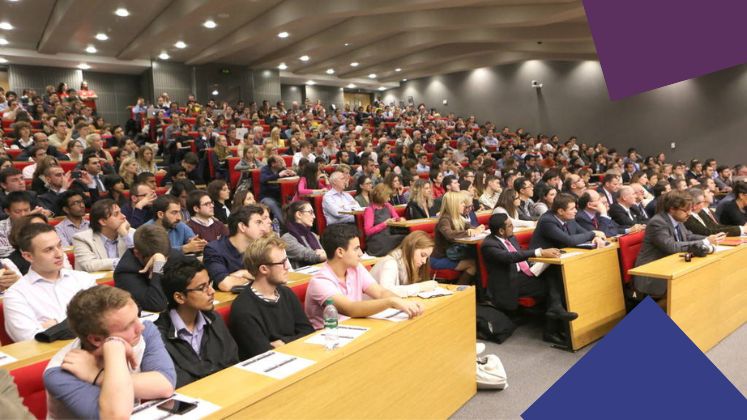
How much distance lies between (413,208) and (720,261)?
3.22m

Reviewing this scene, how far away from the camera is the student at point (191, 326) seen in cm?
226

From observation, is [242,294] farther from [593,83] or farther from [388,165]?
[593,83]

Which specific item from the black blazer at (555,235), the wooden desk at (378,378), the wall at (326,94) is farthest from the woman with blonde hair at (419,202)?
the wall at (326,94)

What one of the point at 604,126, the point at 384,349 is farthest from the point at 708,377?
the point at 604,126

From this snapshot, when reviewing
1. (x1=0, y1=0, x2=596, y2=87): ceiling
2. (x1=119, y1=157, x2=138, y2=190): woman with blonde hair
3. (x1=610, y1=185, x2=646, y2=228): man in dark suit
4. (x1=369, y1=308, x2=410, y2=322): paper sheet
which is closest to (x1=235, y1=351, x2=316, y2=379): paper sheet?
(x1=369, y1=308, x2=410, y2=322): paper sheet

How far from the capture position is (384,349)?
2.45m

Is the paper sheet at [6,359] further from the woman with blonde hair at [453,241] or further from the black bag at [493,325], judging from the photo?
the woman with blonde hair at [453,241]

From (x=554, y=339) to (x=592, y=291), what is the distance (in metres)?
0.48

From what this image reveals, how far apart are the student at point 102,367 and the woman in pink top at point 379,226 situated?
382cm

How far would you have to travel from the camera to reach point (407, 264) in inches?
144

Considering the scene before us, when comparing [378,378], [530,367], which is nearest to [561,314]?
[530,367]

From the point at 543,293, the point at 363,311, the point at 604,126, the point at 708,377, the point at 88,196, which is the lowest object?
the point at 708,377

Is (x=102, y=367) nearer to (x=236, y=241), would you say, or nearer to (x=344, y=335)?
(x=344, y=335)

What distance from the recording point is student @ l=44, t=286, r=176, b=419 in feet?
5.35
